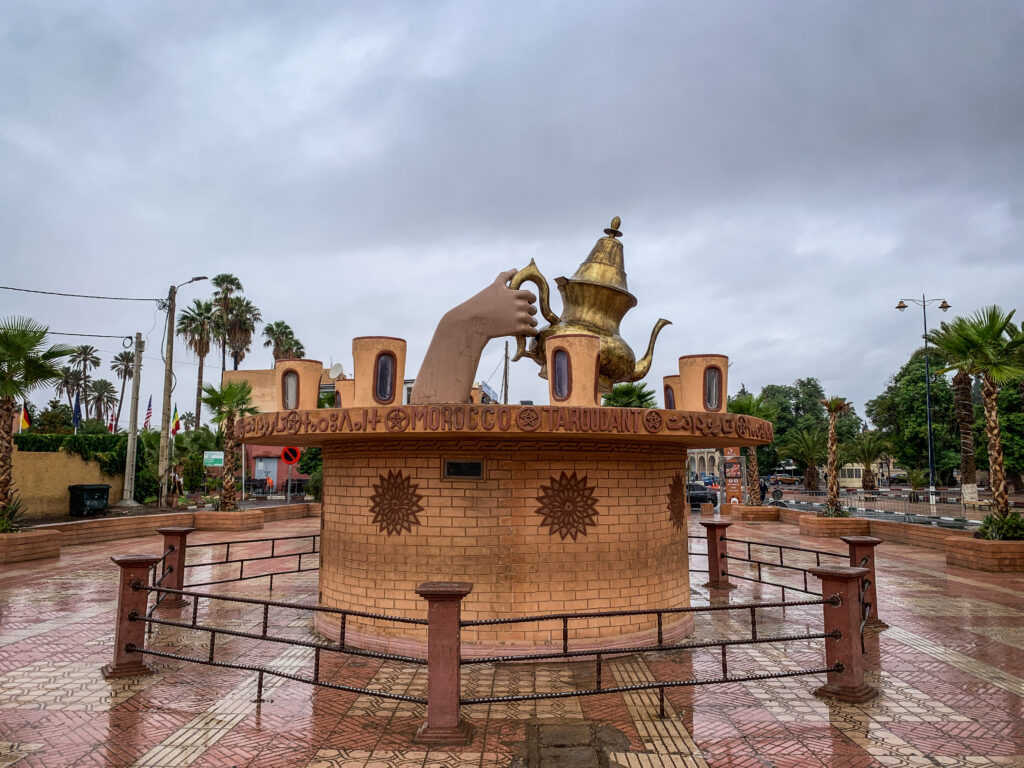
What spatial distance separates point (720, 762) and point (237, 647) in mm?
6390

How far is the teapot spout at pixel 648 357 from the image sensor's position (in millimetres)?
10055

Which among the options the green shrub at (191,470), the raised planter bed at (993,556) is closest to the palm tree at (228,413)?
the green shrub at (191,470)

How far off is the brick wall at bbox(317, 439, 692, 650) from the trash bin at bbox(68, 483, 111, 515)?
21.2 m

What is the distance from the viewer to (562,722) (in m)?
6.07

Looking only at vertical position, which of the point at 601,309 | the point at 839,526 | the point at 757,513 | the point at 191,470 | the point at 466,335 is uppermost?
the point at 601,309

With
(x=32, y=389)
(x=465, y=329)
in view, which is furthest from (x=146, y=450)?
(x=465, y=329)

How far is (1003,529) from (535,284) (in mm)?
13692

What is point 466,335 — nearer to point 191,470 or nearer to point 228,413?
point 228,413

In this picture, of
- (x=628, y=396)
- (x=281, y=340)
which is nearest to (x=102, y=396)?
(x=281, y=340)

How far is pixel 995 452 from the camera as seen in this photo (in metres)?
16.0

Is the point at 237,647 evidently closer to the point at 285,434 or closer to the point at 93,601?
the point at 285,434

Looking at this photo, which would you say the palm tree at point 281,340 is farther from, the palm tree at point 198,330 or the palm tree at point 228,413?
the palm tree at point 228,413

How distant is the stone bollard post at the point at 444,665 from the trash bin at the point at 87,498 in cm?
2462

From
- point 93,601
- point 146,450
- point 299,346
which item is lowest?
point 93,601
